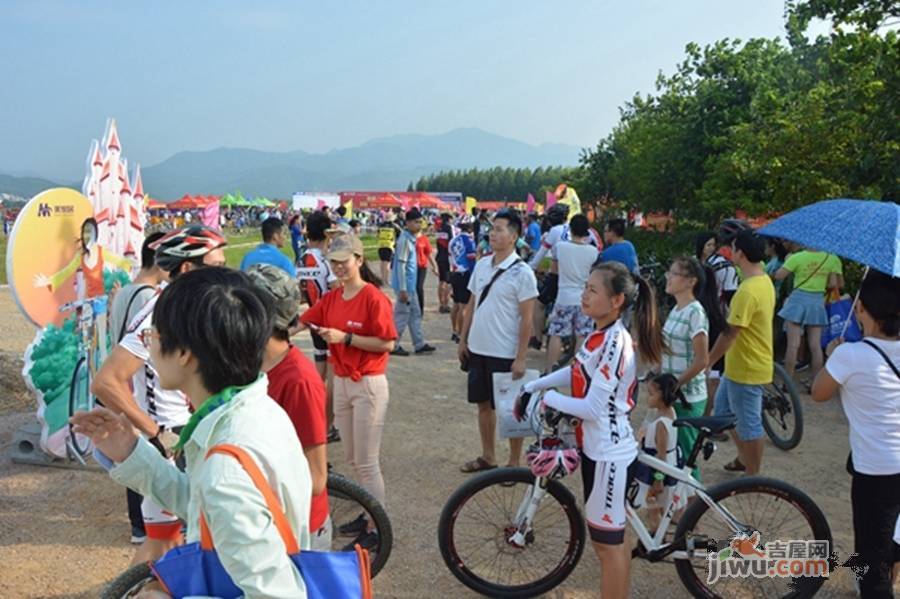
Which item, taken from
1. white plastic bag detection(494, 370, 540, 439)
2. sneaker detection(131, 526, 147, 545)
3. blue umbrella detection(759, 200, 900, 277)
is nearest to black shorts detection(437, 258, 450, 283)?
white plastic bag detection(494, 370, 540, 439)

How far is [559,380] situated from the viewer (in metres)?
3.36

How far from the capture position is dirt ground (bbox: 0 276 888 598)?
3.74 meters

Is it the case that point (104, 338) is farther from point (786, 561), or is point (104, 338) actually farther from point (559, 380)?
point (786, 561)

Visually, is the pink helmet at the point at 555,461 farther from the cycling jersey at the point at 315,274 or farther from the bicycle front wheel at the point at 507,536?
the cycling jersey at the point at 315,274

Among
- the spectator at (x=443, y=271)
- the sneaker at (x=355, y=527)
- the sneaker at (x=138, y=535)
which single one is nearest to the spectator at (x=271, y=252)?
the sneaker at (x=138, y=535)

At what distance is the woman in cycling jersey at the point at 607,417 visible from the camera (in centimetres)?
298

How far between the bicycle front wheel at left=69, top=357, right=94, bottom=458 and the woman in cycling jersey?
3989mm

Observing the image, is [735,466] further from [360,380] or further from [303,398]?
[303,398]

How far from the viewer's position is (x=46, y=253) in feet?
17.9

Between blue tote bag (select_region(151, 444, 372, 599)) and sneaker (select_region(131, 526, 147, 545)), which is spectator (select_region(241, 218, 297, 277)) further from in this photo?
blue tote bag (select_region(151, 444, 372, 599))

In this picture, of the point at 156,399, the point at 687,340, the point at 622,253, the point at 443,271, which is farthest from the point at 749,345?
the point at 443,271

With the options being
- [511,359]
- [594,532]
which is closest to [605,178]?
[511,359]

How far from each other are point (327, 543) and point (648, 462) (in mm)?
1593

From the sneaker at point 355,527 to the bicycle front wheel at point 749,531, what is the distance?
5.23ft
